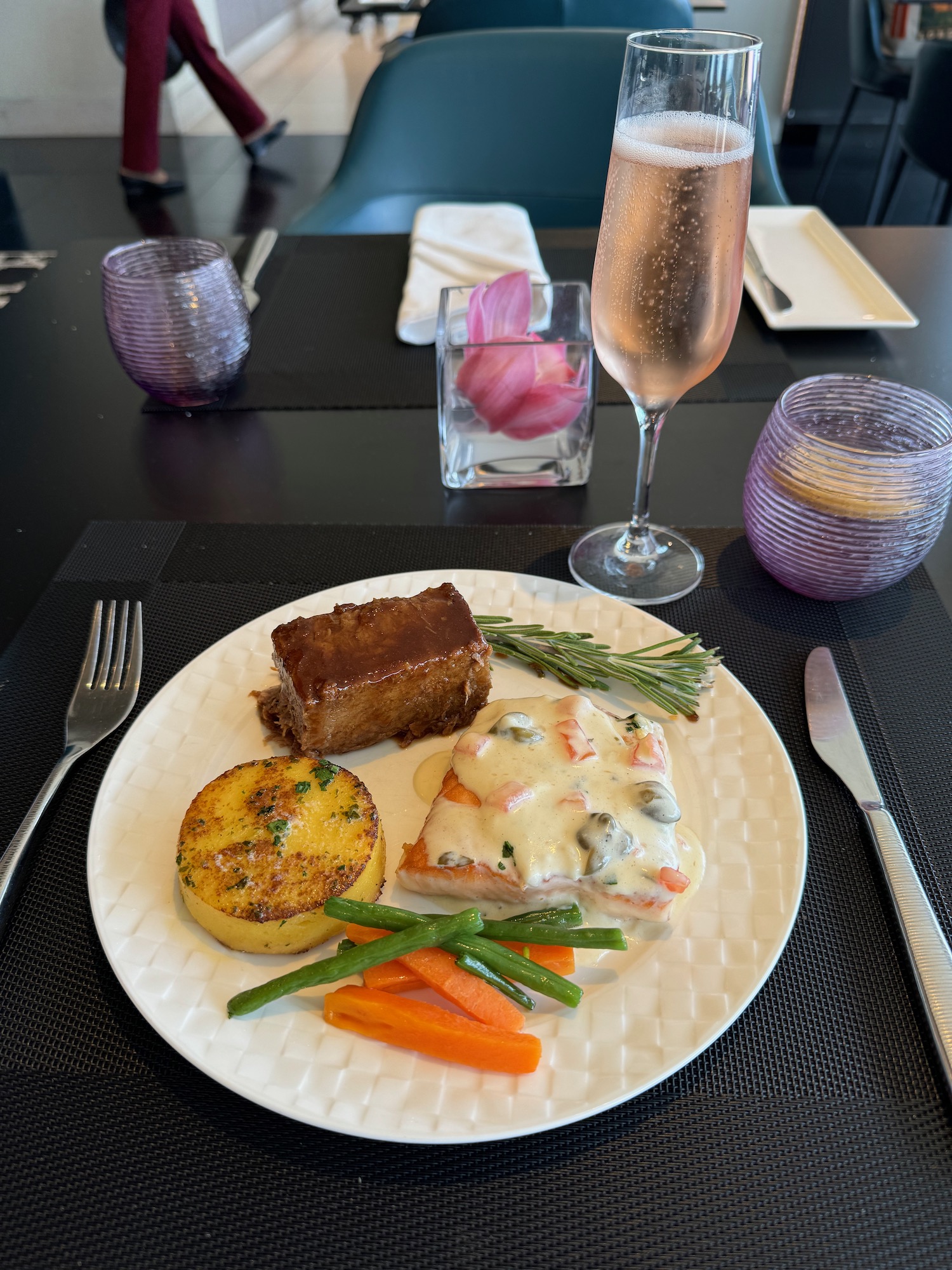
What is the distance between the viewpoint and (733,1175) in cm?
79

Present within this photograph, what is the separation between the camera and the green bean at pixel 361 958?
2.83ft

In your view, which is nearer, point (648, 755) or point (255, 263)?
point (648, 755)

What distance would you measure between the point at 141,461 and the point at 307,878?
42.7 inches

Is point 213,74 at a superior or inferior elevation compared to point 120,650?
superior

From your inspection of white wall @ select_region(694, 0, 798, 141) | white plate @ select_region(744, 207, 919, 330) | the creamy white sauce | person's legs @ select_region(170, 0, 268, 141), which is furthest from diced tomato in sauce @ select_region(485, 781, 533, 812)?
white wall @ select_region(694, 0, 798, 141)

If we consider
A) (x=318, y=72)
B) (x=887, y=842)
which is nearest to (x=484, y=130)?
(x=887, y=842)

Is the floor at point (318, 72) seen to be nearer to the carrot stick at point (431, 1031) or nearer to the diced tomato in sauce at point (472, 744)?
the diced tomato in sauce at point (472, 744)

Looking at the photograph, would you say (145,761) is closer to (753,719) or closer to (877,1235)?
(753,719)

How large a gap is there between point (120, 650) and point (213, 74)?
608cm

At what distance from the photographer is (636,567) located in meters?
1.44

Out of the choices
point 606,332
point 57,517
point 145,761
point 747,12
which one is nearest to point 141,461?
point 57,517

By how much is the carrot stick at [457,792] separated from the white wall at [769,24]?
6900mm

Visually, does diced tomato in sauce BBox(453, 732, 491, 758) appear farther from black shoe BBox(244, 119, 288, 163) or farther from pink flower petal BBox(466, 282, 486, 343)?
black shoe BBox(244, 119, 288, 163)

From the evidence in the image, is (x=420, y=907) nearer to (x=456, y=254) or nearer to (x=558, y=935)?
(x=558, y=935)
